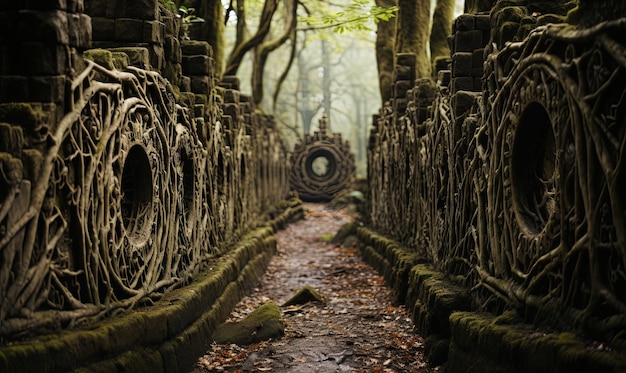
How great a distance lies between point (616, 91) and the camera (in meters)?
4.55

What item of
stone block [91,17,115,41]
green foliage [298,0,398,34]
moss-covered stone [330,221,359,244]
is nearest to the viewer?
stone block [91,17,115,41]

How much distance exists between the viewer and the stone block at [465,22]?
8.82m

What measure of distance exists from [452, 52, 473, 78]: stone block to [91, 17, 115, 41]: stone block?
4.19 m

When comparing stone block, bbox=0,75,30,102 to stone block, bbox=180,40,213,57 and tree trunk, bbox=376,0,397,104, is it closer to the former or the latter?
stone block, bbox=180,40,213,57

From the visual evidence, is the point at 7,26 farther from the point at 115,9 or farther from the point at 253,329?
the point at 253,329

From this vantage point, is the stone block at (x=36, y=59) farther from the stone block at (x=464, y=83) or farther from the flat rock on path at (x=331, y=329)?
the stone block at (x=464, y=83)

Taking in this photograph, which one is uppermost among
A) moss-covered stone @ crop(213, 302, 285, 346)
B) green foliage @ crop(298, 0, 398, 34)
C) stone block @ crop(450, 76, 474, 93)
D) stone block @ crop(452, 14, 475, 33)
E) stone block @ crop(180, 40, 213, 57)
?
green foliage @ crop(298, 0, 398, 34)

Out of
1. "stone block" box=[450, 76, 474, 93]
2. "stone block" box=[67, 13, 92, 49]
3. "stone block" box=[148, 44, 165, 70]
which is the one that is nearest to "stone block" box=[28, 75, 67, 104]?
"stone block" box=[67, 13, 92, 49]

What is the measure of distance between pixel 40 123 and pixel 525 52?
4037mm

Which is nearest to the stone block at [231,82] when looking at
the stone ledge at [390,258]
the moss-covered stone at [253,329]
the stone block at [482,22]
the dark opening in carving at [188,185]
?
the stone ledge at [390,258]

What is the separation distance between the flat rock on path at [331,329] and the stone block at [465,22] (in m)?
3.84

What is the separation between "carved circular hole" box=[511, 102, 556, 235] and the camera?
6250 millimetres

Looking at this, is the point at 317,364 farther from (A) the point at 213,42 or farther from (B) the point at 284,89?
(B) the point at 284,89

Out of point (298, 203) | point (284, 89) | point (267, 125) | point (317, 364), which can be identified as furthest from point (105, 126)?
point (284, 89)
